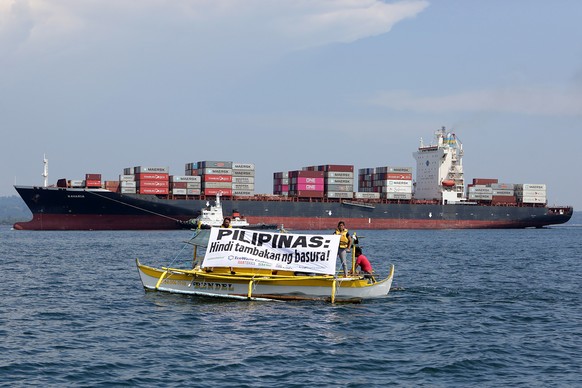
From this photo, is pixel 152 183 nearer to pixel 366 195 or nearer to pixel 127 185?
pixel 127 185

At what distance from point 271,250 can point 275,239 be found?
0.44m

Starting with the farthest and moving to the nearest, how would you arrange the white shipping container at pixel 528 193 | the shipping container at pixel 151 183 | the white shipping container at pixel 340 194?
the white shipping container at pixel 528 193, the white shipping container at pixel 340 194, the shipping container at pixel 151 183

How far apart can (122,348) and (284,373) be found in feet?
15.8

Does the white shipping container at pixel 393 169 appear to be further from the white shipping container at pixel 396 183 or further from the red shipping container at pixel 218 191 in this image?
the red shipping container at pixel 218 191

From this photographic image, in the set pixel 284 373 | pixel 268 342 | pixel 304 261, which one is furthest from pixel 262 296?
pixel 284 373

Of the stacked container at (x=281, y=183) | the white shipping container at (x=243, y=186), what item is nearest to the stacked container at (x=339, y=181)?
the stacked container at (x=281, y=183)

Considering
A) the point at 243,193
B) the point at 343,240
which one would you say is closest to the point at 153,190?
the point at 243,193

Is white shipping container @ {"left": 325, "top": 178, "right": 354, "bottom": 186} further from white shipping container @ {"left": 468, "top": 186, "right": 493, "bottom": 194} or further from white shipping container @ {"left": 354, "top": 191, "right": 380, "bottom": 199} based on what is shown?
white shipping container @ {"left": 468, "top": 186, "right": 493, "bottom": 194}

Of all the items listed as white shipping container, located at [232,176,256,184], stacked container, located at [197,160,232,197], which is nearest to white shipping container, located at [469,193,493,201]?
white shipping container, located at [232,176,256,184]

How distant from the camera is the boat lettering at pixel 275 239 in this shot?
86.9 feet

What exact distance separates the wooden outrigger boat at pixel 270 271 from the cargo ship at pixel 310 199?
61.0m

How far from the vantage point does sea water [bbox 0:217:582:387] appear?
1656 cm

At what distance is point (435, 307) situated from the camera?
87.8ft

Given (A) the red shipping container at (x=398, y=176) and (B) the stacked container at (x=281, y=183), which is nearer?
(B) the stacked container at (x=281, y=183)
